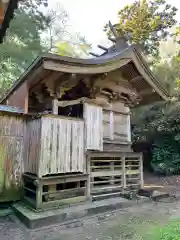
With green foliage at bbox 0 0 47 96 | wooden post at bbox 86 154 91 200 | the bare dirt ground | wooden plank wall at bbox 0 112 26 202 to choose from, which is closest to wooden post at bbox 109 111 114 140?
wooden post at bbox 86 154 91 200

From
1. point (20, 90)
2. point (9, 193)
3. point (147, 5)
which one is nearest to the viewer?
point (9, 193)

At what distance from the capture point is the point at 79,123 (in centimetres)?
649

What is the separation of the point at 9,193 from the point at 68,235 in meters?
2.36

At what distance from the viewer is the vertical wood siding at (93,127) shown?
670 cm

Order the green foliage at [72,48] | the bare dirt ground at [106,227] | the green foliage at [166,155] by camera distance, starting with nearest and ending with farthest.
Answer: the bare dirt ground at [106,227], the green foliage at [166,155], the green foliage at [72,48]

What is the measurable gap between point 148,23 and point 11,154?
56.4 ft

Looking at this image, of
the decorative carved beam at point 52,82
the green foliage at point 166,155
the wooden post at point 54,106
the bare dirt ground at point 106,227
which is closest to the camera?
the bare dirt ground at point 106,227

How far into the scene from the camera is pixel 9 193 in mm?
6043

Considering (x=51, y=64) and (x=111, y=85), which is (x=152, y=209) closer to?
(x=111, y=85)

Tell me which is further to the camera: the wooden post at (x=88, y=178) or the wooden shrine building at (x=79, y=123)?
the wooden post at (x=88, y=178)

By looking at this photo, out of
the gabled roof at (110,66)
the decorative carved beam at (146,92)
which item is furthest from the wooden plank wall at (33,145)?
the decorative carved beam at (146,92)

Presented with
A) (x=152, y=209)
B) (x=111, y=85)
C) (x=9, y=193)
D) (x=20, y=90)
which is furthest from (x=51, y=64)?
(x=152, y=209)

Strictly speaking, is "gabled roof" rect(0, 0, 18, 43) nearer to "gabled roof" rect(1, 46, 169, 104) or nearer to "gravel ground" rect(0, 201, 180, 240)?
"gabled roof" rect(1, 46, 169, 104)

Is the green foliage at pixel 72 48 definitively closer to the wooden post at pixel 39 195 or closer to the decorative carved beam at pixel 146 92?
the decorative carved beam at pixel 146 92
